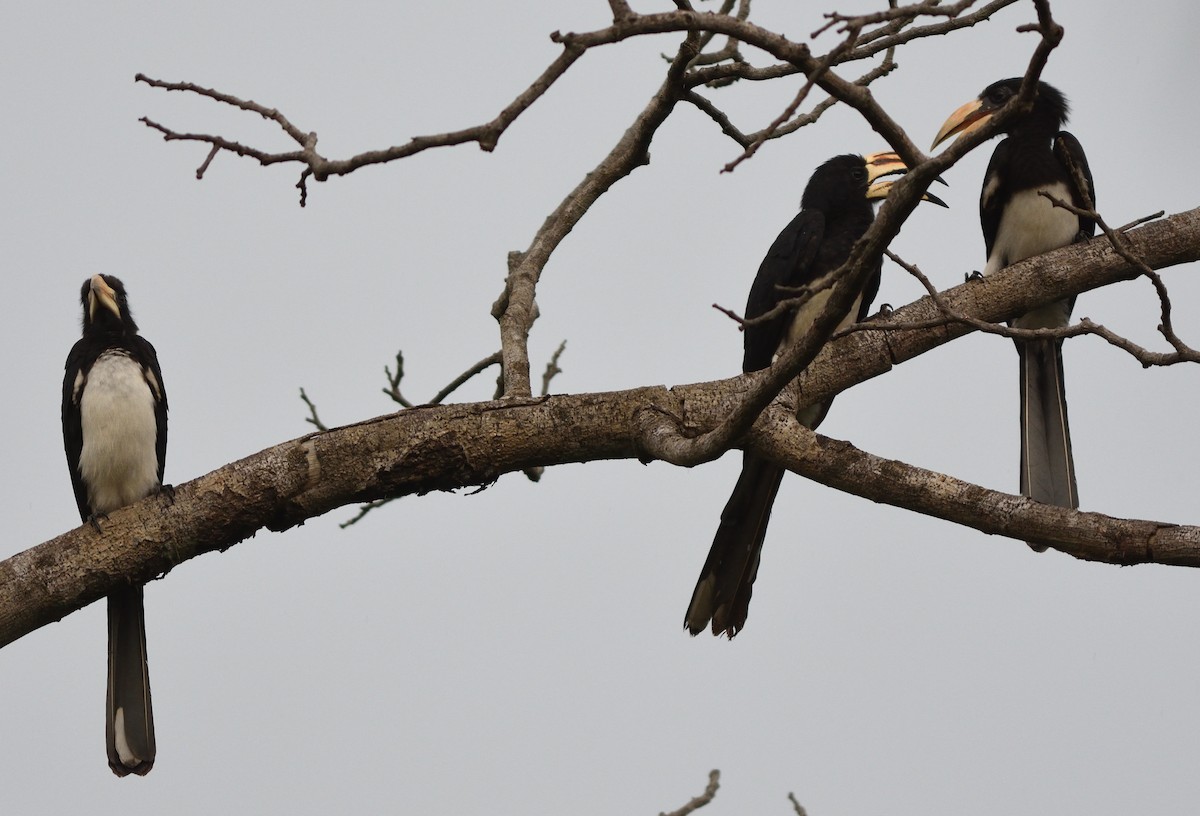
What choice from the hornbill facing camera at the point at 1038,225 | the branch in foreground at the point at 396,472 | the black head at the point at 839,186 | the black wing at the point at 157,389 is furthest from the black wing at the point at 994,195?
the black wing at the point at 157,389

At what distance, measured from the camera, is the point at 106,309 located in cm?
494

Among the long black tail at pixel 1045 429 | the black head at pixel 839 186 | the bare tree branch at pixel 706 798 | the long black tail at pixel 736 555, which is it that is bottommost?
the bare tree branch at pixel 706 798

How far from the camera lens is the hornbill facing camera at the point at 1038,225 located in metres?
4.52

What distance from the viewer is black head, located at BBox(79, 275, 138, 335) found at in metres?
4.93

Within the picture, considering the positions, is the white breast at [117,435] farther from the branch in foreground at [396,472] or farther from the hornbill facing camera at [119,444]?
the branch in foreground at [396,472]

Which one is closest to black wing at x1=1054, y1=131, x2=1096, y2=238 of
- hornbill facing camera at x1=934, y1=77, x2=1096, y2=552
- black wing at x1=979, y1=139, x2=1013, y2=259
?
hornbill facing camera at x1=934, y1=77, x2=1096, y2=552

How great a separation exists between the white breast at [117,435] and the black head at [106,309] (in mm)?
241

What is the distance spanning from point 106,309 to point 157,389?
418 millimetres

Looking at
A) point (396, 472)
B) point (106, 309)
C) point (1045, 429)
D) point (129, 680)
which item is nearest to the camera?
point (396, 472)

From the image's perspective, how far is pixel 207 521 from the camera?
3309mm

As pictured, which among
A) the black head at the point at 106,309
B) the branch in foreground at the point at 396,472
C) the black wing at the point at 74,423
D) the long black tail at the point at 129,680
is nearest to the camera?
the branch in foreground at the point at 396,472

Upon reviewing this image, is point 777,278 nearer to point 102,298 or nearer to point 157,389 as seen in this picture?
point 157,389

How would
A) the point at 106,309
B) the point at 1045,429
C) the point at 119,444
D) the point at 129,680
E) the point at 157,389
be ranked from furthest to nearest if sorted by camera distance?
the point at 106,309 → the point at 157,389 → the point at 1045,429 → the point at 119,444 → the point at 129,680

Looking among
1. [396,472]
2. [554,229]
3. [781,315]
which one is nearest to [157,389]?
[554,229]
